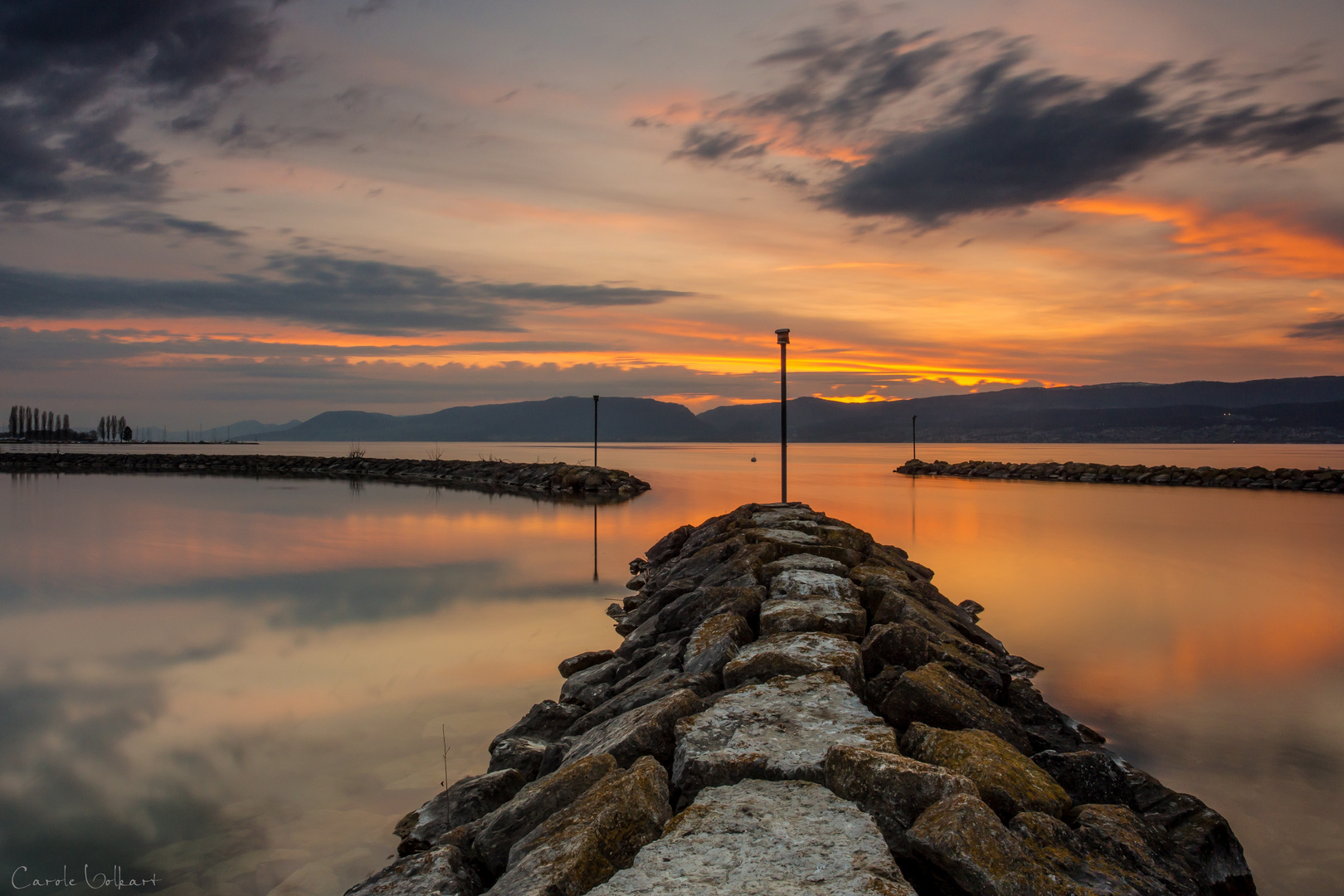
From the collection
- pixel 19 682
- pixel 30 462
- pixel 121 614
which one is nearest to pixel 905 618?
pixel 19 682

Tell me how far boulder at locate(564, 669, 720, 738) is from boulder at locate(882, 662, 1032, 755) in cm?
114

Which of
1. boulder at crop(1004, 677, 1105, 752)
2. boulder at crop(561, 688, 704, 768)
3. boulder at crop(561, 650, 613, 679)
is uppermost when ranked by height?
boulder at crop(561, 688, 704, 768)

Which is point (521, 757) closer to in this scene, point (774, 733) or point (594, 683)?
point (594, 683)

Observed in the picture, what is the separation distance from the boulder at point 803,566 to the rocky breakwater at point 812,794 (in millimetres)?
1566

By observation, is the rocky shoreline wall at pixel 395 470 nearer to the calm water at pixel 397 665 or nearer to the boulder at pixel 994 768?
the calm water at pixel 397 665

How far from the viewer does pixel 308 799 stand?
17.5 feet

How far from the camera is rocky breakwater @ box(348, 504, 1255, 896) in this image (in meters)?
2.83

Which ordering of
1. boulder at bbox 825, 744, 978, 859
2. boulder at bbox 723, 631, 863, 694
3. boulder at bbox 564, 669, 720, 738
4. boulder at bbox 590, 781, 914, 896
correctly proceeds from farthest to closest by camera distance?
boulder at bbox 564, 669, 720, 738, boulder at bbox 723, 631, 863, 694, boulder at bbox 825, 744, 978, 859, boulder at bbox 590, 781, 914, 896

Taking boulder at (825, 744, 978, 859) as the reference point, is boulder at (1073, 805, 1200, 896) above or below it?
below

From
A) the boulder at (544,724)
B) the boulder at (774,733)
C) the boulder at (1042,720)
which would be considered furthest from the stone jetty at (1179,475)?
the boulder at (774,733)

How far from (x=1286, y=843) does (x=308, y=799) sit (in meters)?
6.30

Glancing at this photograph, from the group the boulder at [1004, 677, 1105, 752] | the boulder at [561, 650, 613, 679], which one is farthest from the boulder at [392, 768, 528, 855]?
the boulder at [1004, 677, 1105, 752]

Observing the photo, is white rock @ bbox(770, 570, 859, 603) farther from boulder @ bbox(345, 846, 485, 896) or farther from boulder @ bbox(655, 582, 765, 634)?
boulder @ bbox(345, 846, 485, 896)
